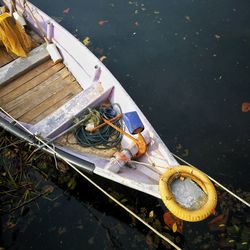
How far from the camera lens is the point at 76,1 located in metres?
9.59

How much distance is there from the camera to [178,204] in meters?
4.25

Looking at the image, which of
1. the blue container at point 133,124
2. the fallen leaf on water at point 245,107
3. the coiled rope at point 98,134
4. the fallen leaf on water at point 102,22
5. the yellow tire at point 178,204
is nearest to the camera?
the yellow tire at point 178,204

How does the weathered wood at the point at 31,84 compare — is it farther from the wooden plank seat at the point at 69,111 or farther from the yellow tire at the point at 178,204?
the yellow tire at the point at 178,204

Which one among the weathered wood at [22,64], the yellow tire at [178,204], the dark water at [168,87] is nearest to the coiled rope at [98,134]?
the dark water at [168,87]

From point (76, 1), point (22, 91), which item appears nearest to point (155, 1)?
point (76, 1)

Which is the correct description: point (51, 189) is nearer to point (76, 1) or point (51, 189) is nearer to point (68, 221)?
point (68, 221)

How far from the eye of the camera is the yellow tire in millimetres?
4145

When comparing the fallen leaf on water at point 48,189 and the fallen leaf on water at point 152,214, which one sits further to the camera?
the fallen leaf on water at point 48,189

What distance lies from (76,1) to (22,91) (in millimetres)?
4493

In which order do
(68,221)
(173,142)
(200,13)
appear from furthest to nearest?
1. (200,13)
2. (173,142)
3. (68,221)

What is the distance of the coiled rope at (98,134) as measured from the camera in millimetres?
5715

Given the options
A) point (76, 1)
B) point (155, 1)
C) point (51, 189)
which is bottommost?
point (51, 189)

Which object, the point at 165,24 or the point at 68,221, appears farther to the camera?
the point at 165,24

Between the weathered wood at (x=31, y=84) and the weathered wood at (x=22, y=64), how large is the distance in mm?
197
